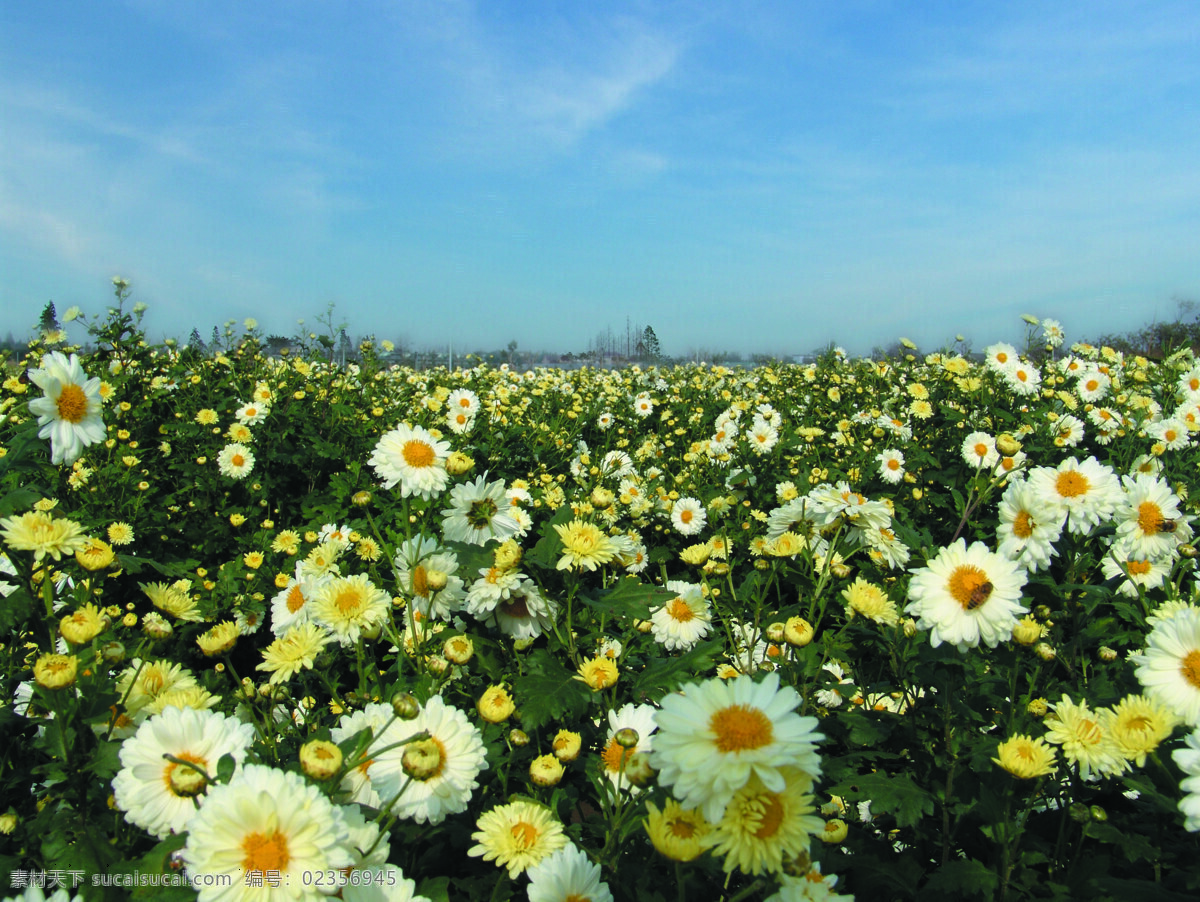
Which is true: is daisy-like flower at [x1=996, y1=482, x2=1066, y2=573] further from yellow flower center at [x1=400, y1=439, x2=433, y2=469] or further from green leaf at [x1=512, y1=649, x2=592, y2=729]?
yellow flower center at [x1=400, y1=439, x2=433, y2=469]

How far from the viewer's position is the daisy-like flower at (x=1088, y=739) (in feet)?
3.56

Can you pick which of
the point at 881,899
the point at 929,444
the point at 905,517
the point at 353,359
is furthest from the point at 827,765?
the point at 353,359

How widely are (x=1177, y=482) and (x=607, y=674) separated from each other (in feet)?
10.6

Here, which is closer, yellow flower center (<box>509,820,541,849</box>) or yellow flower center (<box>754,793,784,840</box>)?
yellow flower center (<box>754,793,784,840</box>)

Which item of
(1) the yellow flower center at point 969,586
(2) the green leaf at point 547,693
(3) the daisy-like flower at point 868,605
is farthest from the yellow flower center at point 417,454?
(1) the yellow flower center at point 969,586

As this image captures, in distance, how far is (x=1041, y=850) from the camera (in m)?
1.29

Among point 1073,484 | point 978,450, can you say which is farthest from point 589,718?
point 978,450

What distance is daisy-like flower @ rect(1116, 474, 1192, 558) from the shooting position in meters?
1.93

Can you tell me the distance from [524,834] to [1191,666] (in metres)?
1.20

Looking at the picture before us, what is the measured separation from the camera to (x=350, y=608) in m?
1.43

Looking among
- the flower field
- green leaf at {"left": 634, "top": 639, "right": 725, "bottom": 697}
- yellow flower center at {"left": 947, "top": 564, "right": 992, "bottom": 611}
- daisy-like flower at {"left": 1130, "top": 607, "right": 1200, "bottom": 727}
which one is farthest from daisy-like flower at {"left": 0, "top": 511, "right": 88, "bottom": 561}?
daisy-like flower at {"left": 1130, "top": 607, "right": 1200, "bottom": 727}

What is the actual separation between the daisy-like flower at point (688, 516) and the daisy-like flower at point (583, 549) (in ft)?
6.75

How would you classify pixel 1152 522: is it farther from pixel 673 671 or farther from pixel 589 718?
pixel 589 718

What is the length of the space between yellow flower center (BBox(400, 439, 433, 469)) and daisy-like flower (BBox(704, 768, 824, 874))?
1.11m
